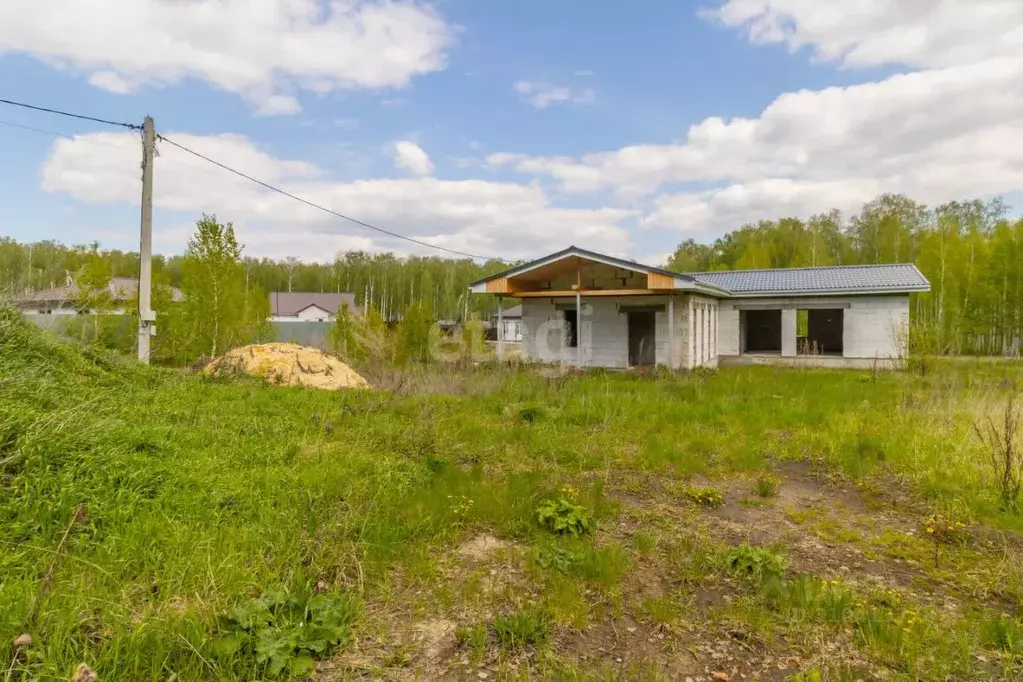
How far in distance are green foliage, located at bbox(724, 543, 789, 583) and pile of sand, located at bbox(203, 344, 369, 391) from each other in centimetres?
872

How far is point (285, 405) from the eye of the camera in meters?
7.76

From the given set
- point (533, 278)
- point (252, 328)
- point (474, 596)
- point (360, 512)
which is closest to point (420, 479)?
point (360, 512)

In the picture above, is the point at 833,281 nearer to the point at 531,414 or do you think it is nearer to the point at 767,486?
the point at 531,414

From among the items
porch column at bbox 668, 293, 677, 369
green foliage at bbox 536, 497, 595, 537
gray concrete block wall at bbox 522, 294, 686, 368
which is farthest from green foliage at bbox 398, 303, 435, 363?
green foliage at bbox 536, 497, 595, 537

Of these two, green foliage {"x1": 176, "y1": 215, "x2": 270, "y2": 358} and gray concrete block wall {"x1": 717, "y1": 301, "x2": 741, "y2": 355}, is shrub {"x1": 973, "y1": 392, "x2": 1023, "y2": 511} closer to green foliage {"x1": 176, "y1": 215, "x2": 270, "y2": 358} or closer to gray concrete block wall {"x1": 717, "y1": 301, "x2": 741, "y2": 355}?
gray concrete block wall {"x1": 717, "y1": 301, "x2": 741, "y2": 355}

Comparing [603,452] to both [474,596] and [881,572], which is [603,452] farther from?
[474,596]

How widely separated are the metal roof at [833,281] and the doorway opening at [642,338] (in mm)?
2246

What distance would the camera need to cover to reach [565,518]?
14.5 feet

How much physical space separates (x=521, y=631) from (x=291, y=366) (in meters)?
10.1

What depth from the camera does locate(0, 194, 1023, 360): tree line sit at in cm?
1612

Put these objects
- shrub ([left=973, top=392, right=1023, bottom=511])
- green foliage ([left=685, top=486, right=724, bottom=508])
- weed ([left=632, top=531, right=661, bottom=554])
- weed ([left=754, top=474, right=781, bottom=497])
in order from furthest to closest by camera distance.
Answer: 1. weed ([left=754, top=474, right=781, bottom=497])
2. green foliage ([left=685, top=486, right=724, bottom=508])
3. shrub ([left=973, top=392, right=1023, bottom=511])
4. weed ([left=632, top=531, right=661, bottom=554])

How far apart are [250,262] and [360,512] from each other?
71.5 metres

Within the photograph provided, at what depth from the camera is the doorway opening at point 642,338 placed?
60.0 feet

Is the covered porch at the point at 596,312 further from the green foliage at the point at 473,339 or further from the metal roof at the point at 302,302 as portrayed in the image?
the metal roof at the point at 302,302
